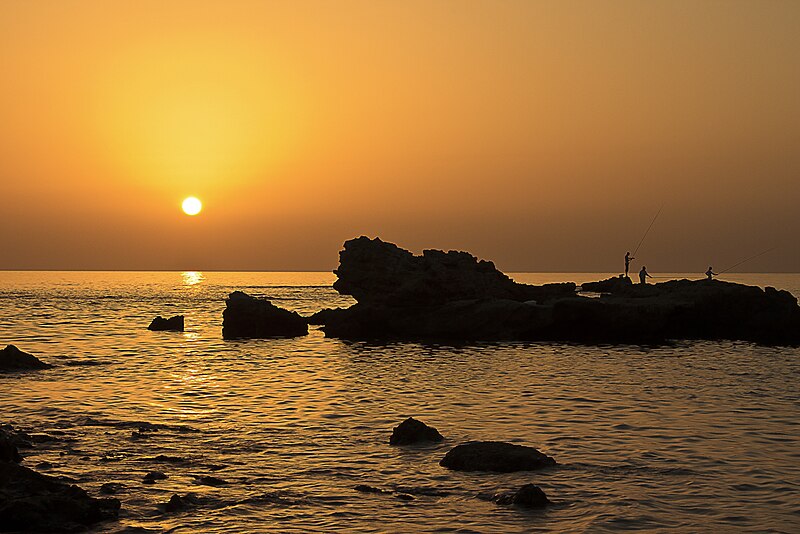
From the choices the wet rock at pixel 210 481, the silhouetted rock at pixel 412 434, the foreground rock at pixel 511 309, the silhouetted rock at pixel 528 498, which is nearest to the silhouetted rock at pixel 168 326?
the foreground rock at pixel 511 309

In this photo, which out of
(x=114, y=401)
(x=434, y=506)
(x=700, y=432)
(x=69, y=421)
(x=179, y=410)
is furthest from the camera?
(x=114, y=401)

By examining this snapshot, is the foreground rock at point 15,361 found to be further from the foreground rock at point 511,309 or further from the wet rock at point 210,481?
the foreground rock at point 511,309

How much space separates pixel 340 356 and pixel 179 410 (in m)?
20.1

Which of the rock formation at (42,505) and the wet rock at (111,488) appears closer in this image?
the rock formation at (42,505)

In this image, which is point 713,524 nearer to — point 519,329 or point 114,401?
point 114,401

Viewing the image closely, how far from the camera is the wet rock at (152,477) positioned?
1631cm

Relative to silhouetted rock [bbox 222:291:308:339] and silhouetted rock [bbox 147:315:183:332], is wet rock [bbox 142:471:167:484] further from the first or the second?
silhouetted rock [bbox 147:315:183:332]

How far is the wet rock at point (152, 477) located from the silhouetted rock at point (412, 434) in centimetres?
588

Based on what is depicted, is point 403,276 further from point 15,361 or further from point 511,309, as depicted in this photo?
point 15,361

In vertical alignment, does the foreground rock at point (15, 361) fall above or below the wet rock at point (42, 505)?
above

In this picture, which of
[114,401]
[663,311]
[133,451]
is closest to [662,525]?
[133,451]

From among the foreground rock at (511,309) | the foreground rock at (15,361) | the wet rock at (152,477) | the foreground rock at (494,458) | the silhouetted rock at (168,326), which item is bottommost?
the wet rock at (152,477)

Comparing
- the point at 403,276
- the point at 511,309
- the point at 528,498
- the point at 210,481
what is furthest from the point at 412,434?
the point at 403,276

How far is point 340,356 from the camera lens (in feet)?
151
